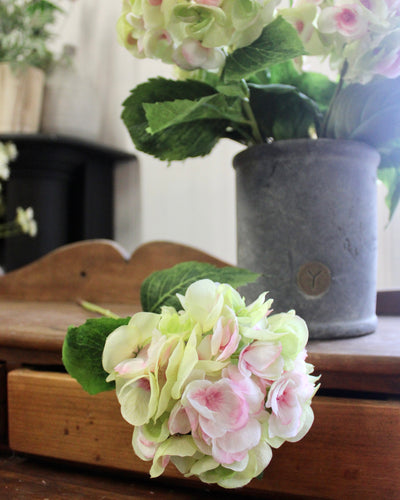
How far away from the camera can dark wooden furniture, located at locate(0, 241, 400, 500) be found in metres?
0.35

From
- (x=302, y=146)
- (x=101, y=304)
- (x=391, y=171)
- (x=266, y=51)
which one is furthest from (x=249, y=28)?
(x=101, y=304)

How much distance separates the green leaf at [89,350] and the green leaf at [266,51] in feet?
0.68

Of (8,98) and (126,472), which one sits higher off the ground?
(8,98)

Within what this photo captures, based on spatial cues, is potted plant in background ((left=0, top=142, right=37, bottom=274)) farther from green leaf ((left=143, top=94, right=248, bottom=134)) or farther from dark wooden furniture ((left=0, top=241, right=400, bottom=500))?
green leaf ((left=143, top=94, right=248, bottom=134))

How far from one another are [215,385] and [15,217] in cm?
121

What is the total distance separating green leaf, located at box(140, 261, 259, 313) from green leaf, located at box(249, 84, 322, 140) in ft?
0.52

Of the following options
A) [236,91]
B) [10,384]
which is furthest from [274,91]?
[10,384]

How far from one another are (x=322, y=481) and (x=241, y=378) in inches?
6.5

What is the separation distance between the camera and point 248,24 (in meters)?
0.35

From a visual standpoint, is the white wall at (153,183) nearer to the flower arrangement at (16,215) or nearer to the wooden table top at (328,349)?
the flower arrangement at (16,215)

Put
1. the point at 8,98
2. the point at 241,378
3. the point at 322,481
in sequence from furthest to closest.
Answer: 1. the point at 8,98
2. the point at 322,481
3. the point at 241,378

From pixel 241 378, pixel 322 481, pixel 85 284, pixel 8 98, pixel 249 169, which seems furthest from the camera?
pixel 8 98

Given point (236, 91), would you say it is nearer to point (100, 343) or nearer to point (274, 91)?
point (274, 91)

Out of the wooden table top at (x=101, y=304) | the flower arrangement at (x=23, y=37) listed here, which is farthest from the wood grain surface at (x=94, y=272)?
the flower arrangement at (x=23, y=37)
